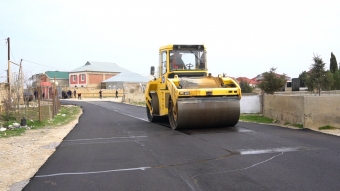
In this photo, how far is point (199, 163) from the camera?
7.45 m

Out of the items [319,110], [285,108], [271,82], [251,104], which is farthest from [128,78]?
[319,110]

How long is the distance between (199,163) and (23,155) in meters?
4.72

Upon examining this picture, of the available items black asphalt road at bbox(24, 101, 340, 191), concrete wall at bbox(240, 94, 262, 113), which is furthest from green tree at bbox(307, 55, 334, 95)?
black asphalt road at bbox(24, 101, 340, 191)

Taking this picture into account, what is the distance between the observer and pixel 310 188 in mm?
5504

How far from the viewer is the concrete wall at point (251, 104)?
64.8 ft

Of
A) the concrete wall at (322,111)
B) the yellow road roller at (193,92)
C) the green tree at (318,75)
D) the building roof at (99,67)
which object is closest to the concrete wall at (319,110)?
the concrete wall at (322,111)

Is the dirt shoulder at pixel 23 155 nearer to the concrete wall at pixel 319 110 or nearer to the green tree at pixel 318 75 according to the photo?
the concrete wall at pixel 319 110

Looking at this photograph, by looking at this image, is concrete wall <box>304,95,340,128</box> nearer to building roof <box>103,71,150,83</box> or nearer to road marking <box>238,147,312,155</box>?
road marking <box>238,147,312,155</box>

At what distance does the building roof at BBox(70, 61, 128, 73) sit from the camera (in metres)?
87.6

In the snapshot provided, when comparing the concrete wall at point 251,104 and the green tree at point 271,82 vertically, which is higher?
the green tree at point 271,82

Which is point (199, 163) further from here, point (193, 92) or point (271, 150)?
point (193, 92)

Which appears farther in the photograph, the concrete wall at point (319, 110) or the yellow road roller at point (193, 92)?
the concrete wall at point (319, 110)

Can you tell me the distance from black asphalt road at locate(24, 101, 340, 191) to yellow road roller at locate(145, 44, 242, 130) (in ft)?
3.56

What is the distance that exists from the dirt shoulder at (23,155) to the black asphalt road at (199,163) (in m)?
0.26
